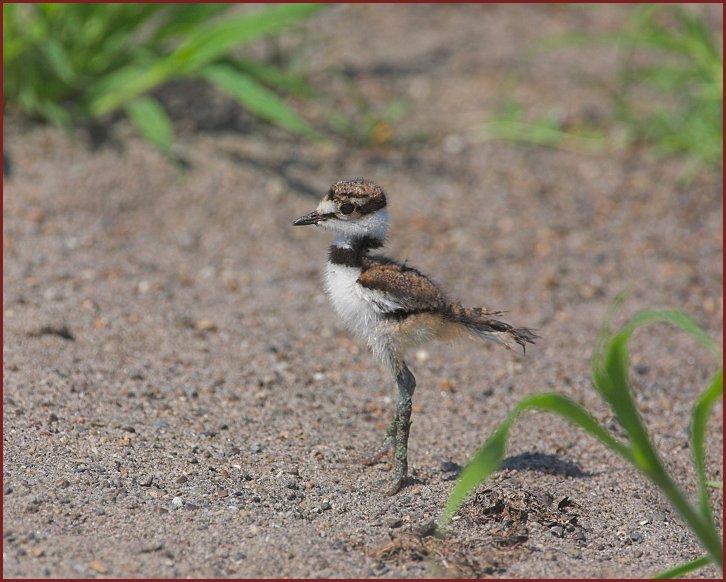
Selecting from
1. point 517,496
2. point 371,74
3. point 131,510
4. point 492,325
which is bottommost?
point 131,510

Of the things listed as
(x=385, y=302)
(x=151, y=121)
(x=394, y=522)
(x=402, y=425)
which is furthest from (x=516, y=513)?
(x=151, y=121)

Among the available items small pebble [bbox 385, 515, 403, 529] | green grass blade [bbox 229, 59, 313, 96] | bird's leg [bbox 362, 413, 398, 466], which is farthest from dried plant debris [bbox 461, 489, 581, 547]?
green grass blade [bbox 229, 59, 313, 96]

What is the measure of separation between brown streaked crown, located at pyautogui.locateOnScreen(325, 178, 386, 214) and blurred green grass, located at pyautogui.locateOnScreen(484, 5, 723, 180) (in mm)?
3233

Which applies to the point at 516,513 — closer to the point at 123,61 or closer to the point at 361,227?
the point at 361,227

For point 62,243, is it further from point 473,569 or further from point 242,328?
point 473,569

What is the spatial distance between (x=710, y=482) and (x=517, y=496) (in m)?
0.84

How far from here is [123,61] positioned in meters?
6.33

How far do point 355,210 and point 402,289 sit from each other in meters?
0.41

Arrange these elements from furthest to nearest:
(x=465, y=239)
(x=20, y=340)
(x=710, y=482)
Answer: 1. (x=465, y=239)
2. (x=20, y=340)
3. (x=710, y=482)

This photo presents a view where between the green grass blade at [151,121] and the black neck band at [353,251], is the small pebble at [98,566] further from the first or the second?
the green grass blade at [151,121]

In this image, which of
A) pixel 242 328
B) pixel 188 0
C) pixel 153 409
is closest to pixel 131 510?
→ pixel 153 409

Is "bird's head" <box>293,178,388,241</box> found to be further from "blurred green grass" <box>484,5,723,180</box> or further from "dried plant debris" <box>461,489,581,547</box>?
"blurred green grass" <box>484,5,723,180</box>

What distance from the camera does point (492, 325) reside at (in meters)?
3.83

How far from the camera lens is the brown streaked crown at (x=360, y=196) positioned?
12.9 ft
